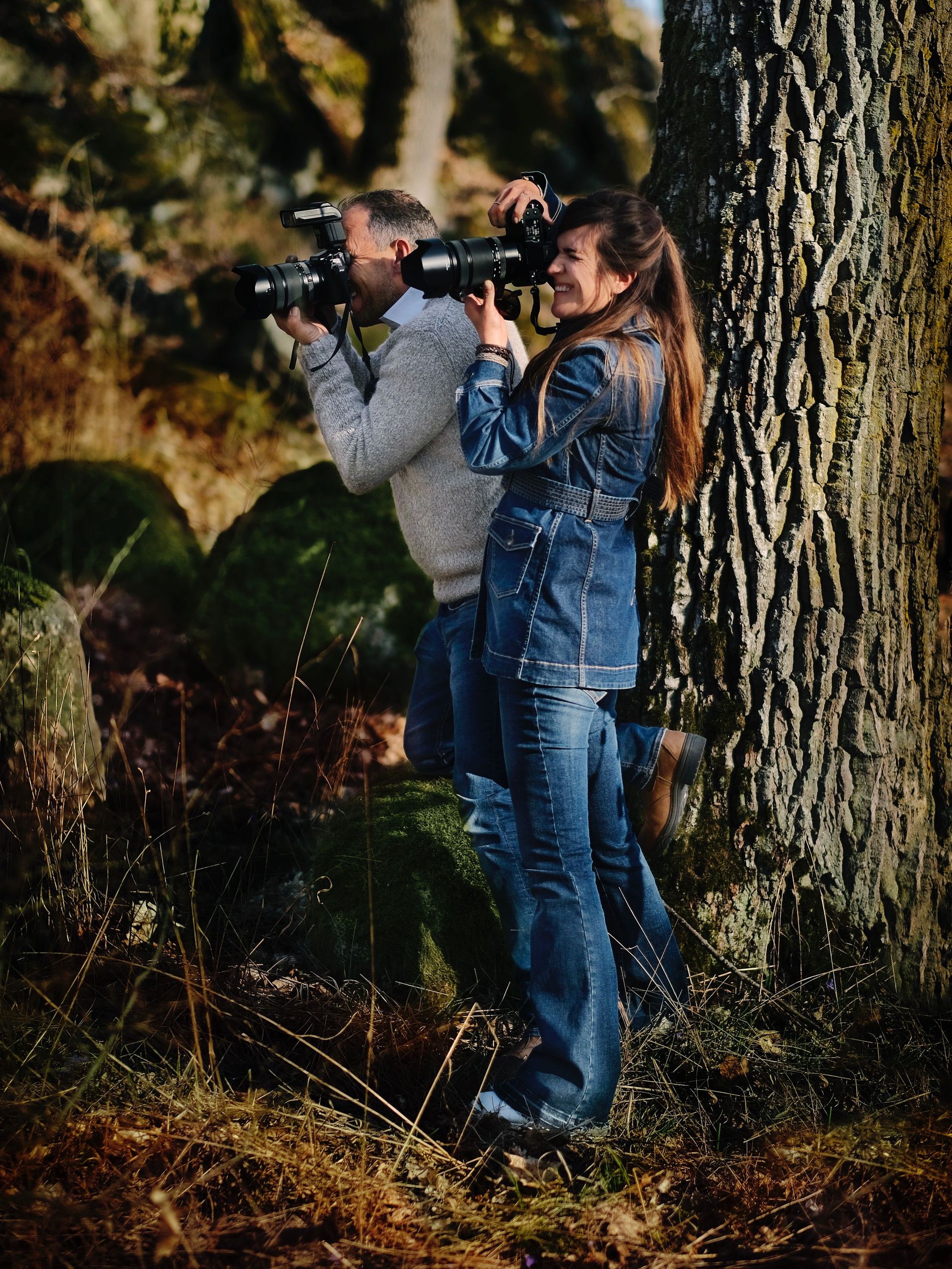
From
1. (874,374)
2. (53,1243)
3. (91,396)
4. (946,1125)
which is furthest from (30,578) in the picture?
(91,396)

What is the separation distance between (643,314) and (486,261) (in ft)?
1.24

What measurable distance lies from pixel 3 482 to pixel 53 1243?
5336 millimetres

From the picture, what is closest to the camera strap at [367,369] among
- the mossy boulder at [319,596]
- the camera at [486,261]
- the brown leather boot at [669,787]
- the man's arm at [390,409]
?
the man's arm at [390,409]

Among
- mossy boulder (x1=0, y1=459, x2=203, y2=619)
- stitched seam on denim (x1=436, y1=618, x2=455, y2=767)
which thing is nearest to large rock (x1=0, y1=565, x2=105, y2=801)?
stitched seam on denim (x1=436, y1=618, x2=455, y2=767)

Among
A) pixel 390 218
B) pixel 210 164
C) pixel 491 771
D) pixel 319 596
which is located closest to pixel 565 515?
pixel 491 771

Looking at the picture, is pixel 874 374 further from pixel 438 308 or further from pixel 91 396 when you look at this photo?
pixel 91 396

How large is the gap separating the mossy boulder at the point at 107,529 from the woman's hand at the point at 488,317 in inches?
149

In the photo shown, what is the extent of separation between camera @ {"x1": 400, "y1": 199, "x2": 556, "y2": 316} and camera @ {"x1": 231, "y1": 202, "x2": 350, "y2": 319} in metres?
0.38

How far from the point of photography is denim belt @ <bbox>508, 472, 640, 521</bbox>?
2367mm

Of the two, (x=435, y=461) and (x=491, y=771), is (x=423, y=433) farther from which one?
(x=491, y=771)

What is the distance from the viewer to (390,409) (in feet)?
8.67

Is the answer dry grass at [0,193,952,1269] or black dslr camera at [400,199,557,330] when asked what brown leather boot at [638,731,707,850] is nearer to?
dry grass at [0,193,952,1269]

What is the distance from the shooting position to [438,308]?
108 inches

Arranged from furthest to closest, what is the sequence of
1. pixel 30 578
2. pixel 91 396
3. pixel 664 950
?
pixel 91 396
pixel 30 578
pixel 664 950
